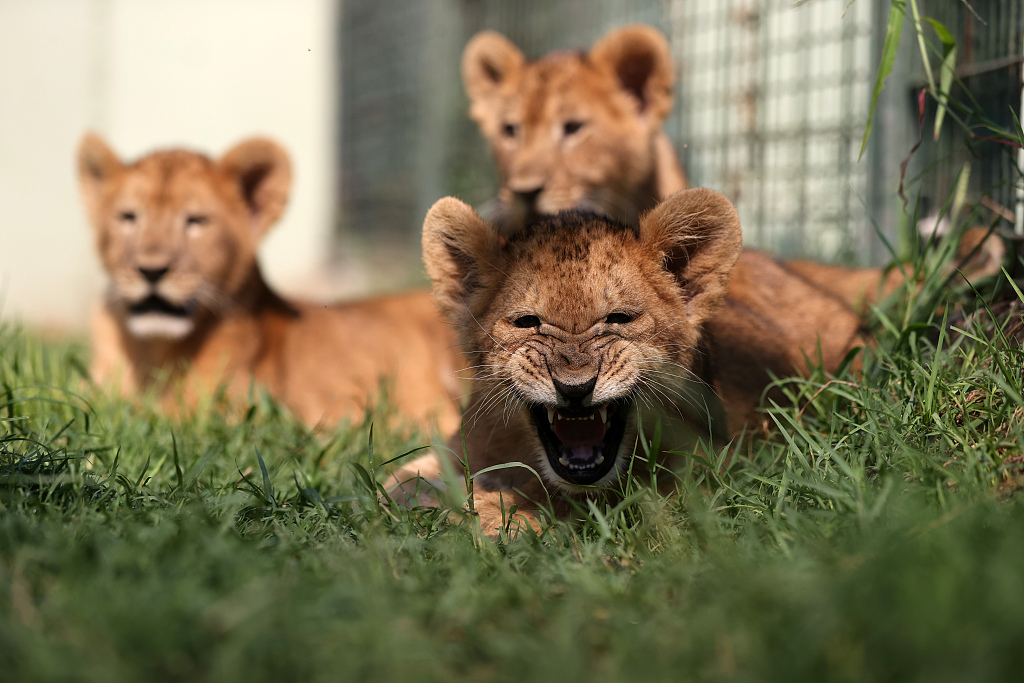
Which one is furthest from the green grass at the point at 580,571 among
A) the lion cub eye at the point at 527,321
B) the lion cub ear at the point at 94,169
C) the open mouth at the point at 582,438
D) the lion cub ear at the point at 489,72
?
the lion cub ear at the point at 489,72

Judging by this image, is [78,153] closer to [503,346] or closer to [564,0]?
[503,346]

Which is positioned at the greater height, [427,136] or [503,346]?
[427,136]

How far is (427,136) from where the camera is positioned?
10.2m

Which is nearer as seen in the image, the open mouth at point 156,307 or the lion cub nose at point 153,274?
the lion cub nose at point 153,274

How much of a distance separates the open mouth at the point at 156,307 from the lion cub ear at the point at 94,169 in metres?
0.59

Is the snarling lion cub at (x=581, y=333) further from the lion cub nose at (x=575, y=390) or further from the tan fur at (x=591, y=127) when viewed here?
the tan fur at (x=591, y=127)

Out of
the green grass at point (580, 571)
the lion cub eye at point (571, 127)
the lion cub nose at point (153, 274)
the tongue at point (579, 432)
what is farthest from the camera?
the lion cub eye at point (571, 127)

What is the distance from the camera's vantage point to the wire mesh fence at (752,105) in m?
4.54

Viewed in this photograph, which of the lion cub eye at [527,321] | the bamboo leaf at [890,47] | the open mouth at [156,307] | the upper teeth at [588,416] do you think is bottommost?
the upper teeth at [588,416]

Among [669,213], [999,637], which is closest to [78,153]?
[669,213]

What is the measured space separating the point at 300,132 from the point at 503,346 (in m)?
9.89

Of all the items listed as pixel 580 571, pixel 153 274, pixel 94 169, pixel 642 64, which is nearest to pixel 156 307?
pixel 153 274

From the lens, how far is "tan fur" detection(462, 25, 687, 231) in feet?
17.7

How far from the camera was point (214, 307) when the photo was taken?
16.3 ft
